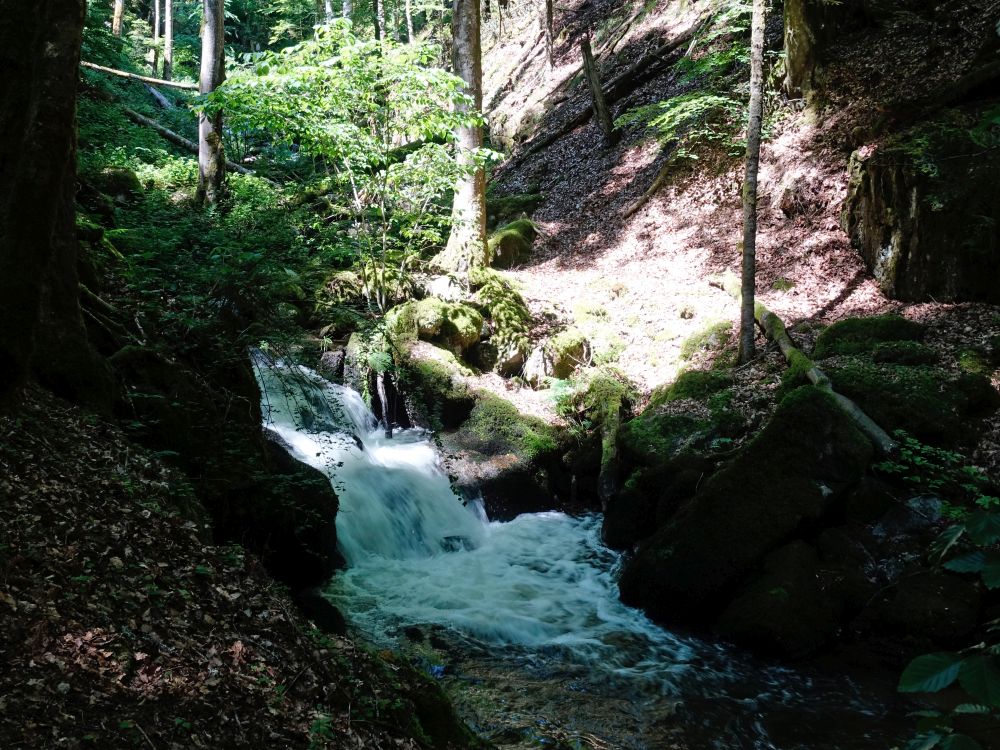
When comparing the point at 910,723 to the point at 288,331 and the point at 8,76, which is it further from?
the point at 8,76

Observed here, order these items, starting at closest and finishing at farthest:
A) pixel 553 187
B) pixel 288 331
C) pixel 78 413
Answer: pixel 78 413 → pixel 288 331 → pixel 553 187

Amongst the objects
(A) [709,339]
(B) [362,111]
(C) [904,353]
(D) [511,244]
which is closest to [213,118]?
(B) [362,111]

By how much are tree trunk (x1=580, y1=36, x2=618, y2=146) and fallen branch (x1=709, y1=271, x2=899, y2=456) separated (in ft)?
28.1

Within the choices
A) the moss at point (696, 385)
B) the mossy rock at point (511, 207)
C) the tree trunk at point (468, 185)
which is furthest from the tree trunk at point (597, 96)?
the moss at point (696, 385)

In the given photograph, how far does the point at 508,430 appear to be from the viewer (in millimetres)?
10562

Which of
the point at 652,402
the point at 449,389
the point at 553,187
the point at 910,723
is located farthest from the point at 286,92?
the point at 553,187

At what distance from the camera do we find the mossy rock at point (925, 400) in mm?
7633

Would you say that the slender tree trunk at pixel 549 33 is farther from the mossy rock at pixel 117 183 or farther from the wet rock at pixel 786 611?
the wet rock at pixel 786 611

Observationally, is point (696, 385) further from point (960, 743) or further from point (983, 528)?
point (960, 743)

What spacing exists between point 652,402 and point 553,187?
10.3 meters

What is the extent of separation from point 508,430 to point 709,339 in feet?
12.2

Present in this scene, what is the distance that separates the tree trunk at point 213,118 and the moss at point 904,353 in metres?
10.8

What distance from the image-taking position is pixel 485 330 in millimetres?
12109

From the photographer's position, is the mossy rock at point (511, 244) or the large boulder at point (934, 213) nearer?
the large boulder at point (934, 213)
